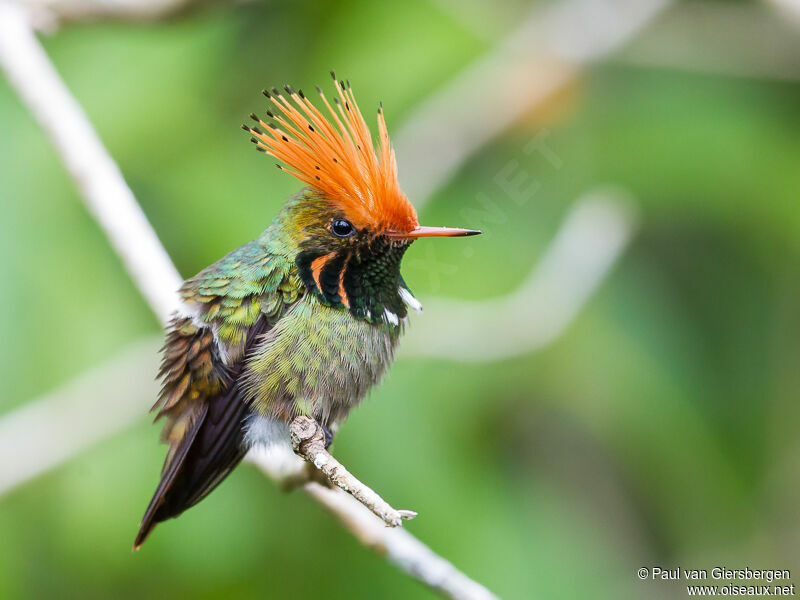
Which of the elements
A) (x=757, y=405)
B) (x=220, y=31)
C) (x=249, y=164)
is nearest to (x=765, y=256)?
(x=757, y=405)

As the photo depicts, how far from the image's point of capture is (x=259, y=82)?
3410 millimetres

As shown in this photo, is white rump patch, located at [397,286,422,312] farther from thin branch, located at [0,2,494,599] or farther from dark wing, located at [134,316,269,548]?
thin branch, located at [0,2,494,599]

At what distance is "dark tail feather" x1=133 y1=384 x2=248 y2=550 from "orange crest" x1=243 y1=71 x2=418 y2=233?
44 cm

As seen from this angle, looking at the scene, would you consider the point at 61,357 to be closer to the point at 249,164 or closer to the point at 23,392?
the point at 23,392

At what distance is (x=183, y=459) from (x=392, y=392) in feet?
3.92

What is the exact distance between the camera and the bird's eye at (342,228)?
1335 mm

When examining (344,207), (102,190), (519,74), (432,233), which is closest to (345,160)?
(344,207)

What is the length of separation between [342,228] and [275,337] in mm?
254

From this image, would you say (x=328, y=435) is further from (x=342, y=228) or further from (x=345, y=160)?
(x=345, y=160)

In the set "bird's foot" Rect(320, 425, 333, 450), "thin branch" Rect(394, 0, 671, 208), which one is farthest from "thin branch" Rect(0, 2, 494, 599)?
"thin branch" Rect(394, 0, 671, 208)

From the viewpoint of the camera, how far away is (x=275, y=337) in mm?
1482

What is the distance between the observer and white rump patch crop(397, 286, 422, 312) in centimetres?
141

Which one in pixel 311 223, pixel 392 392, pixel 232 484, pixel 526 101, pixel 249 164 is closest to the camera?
pixel 311 223

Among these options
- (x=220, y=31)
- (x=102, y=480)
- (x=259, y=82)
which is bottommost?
(x=102, y=480)
